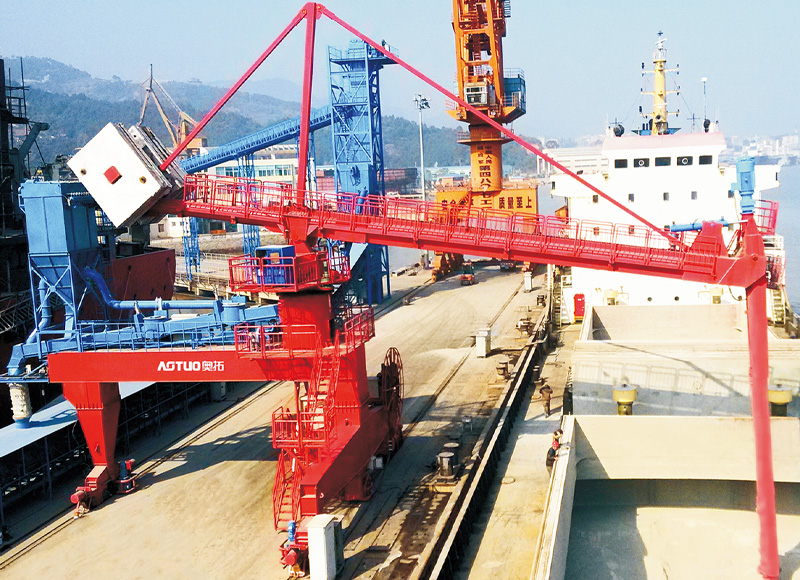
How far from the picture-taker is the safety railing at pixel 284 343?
60.5ft

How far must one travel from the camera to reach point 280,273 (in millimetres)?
18234

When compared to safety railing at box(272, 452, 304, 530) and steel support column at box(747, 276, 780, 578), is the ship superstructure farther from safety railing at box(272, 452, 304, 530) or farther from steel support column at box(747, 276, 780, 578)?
safety railing at box(272, 452, 304, 530)

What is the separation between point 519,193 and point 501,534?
1672 inches

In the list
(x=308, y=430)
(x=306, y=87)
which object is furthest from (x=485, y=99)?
(x=308, y=430)

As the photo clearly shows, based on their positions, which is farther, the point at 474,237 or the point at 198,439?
the point at 198,439

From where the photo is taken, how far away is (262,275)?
1822 cm

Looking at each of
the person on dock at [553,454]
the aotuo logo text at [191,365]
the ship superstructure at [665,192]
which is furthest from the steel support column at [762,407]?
the ship superstructure at [665,192]

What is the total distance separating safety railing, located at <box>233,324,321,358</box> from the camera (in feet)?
60.5

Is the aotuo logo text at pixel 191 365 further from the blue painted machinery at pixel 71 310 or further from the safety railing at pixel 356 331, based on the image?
the safety railing at pixel 356 331

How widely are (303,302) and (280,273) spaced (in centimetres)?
96

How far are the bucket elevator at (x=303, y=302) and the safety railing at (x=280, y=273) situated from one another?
1.3 inches

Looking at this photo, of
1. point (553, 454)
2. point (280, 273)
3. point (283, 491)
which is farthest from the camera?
point (280, 273)

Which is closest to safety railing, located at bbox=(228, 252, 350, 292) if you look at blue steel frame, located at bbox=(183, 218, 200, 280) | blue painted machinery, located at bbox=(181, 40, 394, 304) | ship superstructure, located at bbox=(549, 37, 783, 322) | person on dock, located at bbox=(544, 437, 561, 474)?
person on dock, located at bbox=(544, 437, 561, 474)

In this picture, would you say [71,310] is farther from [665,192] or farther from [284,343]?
[665,192]
